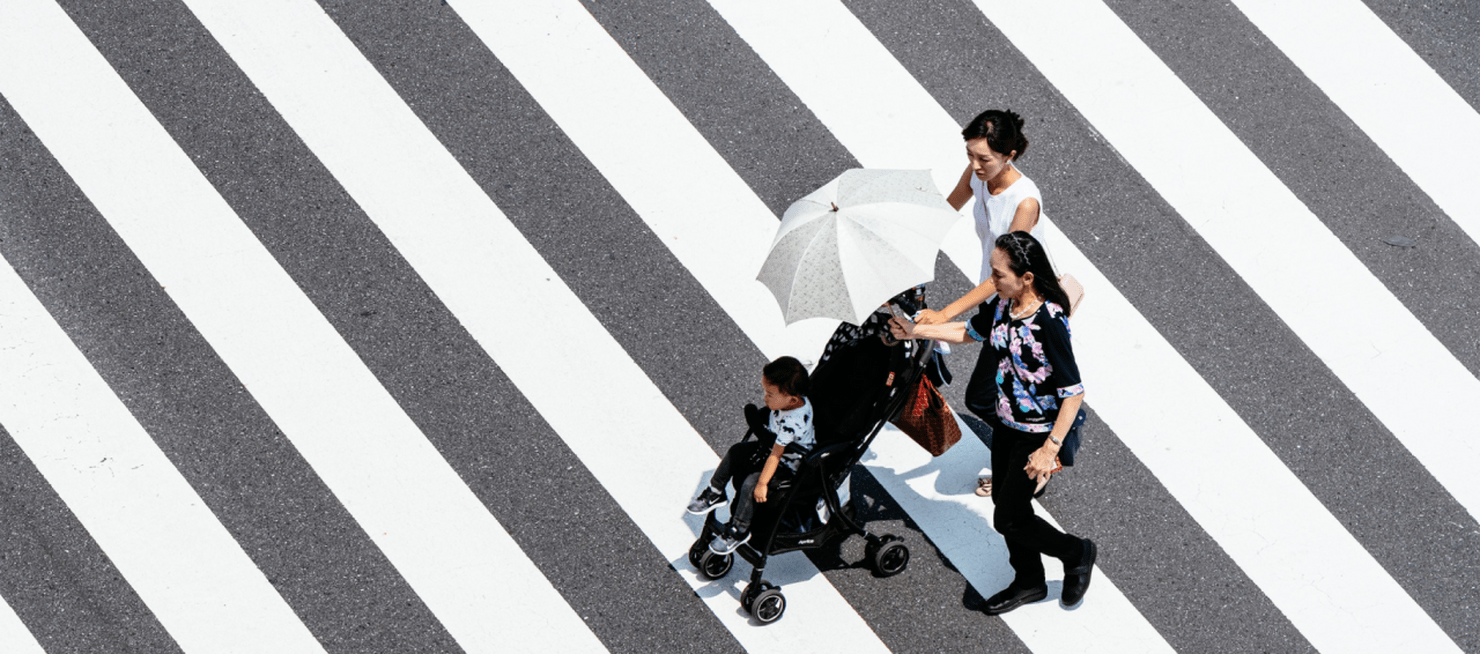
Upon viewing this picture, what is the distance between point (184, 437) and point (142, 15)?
7.92 ft

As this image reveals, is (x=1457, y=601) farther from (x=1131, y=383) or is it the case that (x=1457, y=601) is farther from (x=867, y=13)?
(x=867, y=13)

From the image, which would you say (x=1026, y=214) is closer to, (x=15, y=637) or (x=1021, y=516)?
(x=1021, y=516)

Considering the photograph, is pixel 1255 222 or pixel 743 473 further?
pixel 1255 222

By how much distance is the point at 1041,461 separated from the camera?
173 inches

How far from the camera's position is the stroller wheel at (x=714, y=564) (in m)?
5.21

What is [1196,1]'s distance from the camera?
6266 millimetres

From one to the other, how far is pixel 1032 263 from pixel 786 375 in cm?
100

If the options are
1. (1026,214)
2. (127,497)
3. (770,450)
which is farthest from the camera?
(127,497)

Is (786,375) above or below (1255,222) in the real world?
above

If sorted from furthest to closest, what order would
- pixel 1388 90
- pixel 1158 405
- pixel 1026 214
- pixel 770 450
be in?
pixel 1388 90
pixel 1158 405
pixel 770 450
pixel 1026 214

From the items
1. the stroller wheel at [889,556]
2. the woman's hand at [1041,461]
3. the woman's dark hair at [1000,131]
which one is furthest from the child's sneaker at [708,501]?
the woman's dark hair at [1000,131]

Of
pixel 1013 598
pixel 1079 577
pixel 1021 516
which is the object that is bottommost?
pixel 1079 577

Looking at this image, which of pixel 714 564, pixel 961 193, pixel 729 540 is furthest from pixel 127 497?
pixel 961 193

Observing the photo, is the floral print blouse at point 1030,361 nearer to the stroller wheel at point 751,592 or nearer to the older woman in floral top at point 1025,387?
the older woman in floral top at point 1025,387
